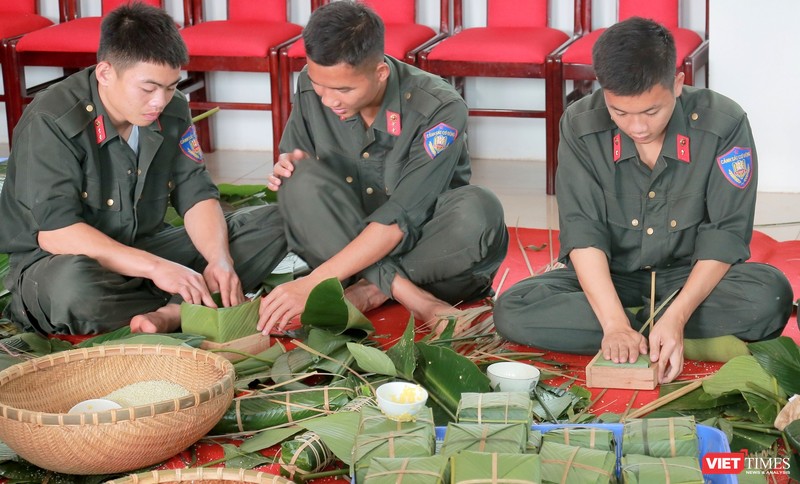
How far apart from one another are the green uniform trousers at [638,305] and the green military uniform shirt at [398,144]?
1.15 ft

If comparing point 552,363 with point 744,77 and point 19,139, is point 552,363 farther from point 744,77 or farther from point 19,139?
point 744,77

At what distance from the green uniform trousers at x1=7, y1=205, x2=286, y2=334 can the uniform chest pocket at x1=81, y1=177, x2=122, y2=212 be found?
14 cm

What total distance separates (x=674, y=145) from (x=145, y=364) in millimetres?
1254

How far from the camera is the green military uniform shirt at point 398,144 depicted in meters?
2.67

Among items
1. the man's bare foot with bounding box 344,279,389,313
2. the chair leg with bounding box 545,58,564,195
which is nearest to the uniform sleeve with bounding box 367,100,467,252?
the man's bare foot with bounding box 344,279,389,313

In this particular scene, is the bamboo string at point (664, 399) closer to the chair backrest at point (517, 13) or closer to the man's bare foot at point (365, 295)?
the man's bare foot at point (365, 295)

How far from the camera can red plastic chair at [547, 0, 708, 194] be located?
380cm

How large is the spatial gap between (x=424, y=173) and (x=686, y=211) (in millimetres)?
651

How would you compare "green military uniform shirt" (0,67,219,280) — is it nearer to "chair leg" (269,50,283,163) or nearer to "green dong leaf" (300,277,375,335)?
"green dong leaf" (300,277,375,335)

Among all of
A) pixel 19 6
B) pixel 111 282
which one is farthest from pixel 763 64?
pixel 19 6

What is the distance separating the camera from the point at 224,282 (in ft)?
8.48

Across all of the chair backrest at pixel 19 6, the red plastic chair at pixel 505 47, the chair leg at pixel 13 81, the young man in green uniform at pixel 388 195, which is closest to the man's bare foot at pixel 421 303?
the young man in green uniform at pixel 388 195

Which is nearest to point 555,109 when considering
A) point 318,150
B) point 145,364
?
point 318,150

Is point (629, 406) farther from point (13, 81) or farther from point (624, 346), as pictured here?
point (13, 81)
